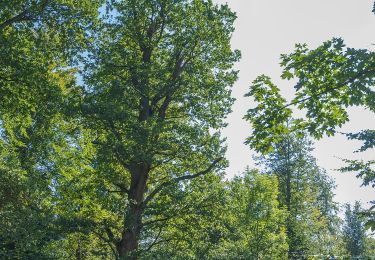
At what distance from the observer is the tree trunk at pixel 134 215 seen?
12.6 m

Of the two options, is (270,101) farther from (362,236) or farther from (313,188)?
(362,236)

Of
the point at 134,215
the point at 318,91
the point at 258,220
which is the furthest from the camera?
the point at 258,220

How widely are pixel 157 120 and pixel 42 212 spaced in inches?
213

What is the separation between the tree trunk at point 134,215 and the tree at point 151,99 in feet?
0.13

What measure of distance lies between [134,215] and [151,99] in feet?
16.9

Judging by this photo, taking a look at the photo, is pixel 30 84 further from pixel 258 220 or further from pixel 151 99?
pixel 258 220

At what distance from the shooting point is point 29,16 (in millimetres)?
13844

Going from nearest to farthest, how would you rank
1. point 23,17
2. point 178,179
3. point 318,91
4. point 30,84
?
point 318,91 → point 30,84 → point 23,17 → point 178,179

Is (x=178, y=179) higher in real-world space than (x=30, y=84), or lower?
lower

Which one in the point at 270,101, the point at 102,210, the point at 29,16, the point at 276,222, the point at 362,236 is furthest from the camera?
the point at 362,236

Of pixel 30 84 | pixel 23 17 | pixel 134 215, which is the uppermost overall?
pixel 23 17

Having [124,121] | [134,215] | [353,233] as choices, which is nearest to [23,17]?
[124,121]

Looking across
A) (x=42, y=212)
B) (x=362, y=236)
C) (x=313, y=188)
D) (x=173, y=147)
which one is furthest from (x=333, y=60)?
(x=362, y=236)

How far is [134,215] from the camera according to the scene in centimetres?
1275
